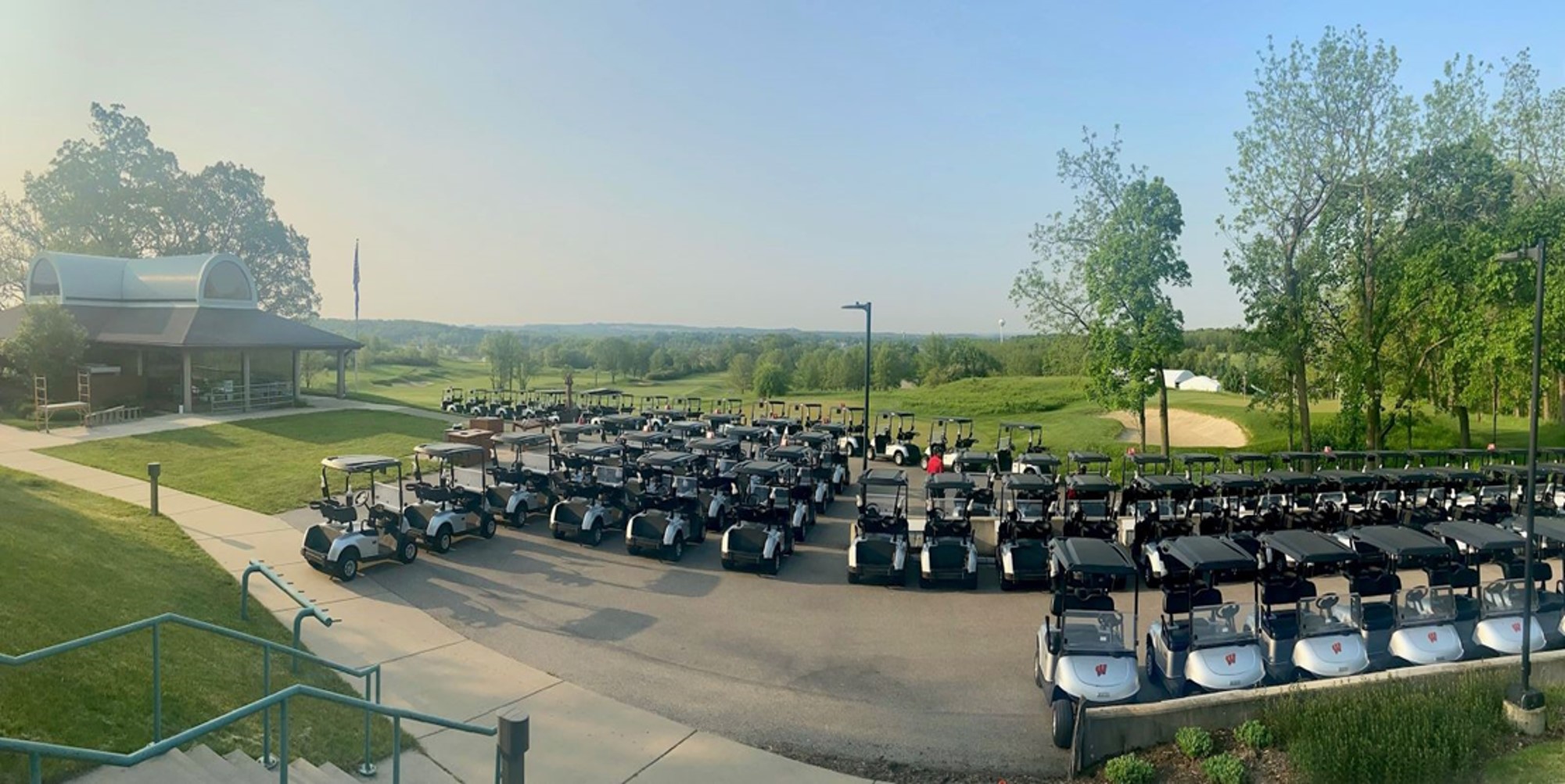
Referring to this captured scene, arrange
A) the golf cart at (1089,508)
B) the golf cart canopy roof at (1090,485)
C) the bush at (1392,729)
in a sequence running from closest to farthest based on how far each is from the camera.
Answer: the bush at (1392,729)
the golf cart at (1089,508)
the golf cart canopy roof at (1090,485)

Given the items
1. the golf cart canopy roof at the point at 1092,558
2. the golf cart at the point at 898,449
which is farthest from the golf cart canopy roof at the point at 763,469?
the golf cart at the point at 898,449

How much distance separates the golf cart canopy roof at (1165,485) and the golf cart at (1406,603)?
4784 mm

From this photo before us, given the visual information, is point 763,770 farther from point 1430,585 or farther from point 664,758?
point 1430,585

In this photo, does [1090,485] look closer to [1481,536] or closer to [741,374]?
[1481,536]

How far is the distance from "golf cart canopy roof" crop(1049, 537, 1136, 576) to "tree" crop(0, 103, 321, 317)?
185 ft

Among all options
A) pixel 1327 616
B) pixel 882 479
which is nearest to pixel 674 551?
pixel 882 479

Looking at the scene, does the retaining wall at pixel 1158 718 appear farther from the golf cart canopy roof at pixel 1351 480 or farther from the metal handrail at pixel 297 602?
the golf cart canopy roof at pixel 1351 480

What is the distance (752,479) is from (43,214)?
5156 cm

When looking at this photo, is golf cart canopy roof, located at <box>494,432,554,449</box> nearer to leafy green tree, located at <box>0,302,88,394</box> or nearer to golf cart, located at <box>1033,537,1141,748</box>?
golf cart, located at <box>1033,537,1141,748</box>

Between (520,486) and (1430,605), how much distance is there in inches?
596

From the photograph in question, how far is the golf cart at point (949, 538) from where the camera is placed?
13.2 metres

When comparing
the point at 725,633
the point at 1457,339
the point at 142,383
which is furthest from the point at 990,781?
the point at 142,383

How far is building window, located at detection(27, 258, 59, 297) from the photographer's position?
35344 mm

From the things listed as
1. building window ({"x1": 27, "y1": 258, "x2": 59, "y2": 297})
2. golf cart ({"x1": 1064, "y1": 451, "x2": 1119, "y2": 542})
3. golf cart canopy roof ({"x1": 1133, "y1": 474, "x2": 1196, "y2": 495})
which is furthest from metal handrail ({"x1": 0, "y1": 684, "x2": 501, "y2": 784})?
building window ({"x1": 27, "y1": 258, "x2": 59, "y2": 297})
